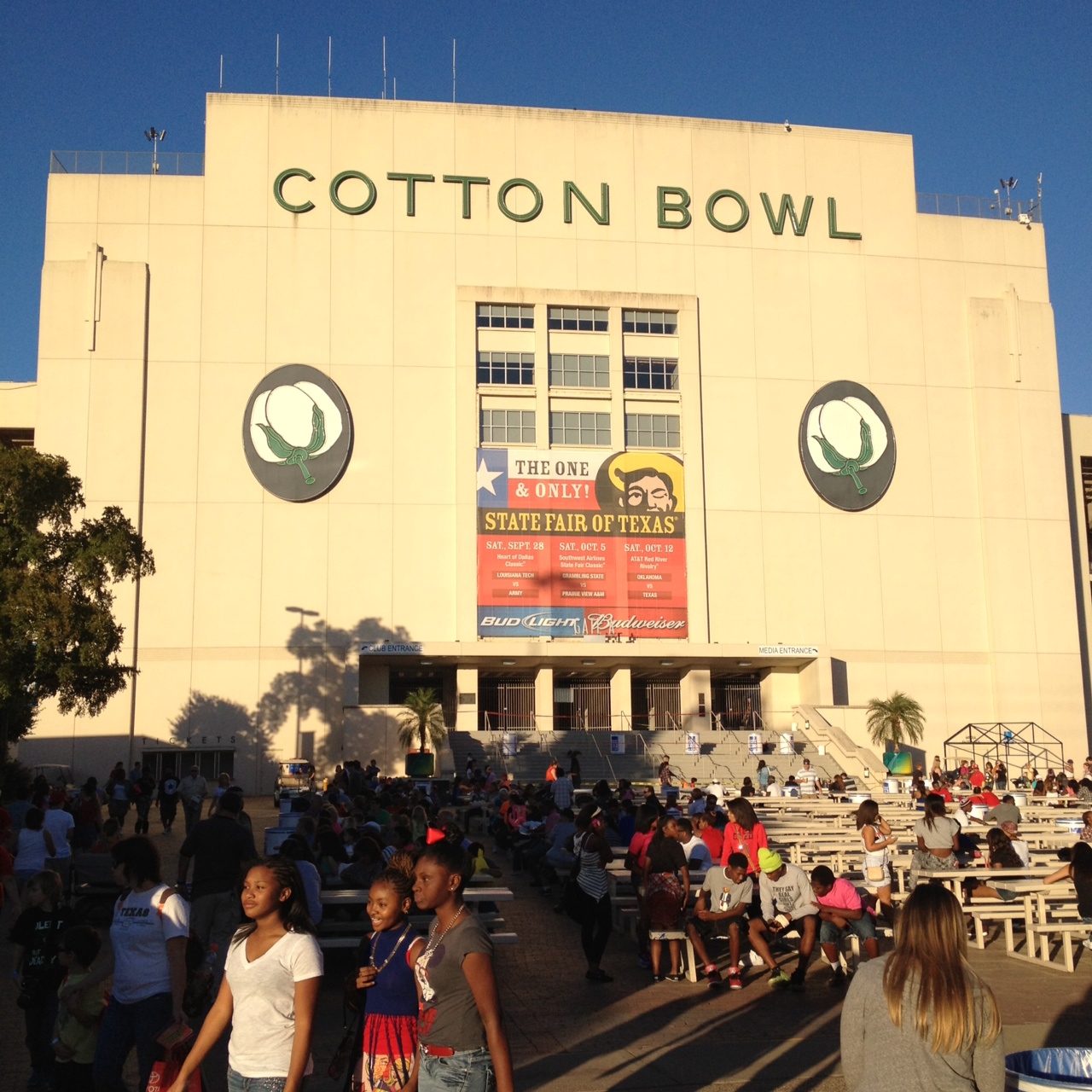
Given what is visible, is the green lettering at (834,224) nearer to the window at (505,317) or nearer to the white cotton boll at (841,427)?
the white cotton boll at (841,427)

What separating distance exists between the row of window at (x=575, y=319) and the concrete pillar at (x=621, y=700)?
13274 millimetres

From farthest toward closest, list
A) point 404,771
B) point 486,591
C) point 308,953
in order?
1. point 486,591
2. point 404,771
3. point 308,953

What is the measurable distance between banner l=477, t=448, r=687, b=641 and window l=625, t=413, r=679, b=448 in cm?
102

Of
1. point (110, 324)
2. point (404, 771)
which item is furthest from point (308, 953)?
point (110, 324)

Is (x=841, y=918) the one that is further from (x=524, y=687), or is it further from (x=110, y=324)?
(x=110, y=324)

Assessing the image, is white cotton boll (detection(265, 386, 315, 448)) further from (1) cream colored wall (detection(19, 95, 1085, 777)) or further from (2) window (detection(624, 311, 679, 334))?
(2) window (detection(624, 311, 679, 334))

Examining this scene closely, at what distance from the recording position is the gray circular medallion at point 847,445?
49.3 m

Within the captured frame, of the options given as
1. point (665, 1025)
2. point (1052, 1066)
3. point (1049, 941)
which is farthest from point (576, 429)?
point (1052, 1066)

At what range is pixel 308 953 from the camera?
221 inches

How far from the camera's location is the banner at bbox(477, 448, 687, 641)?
1812 inches

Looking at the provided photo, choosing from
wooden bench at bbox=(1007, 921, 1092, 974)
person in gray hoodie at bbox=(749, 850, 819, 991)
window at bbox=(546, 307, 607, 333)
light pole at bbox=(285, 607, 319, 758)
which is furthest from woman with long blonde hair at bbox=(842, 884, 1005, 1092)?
window at bbox=(546, 307, 607, 333)

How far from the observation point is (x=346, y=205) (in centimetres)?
4838

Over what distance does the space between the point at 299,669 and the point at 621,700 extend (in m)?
11.7

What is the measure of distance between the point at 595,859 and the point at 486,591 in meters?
32.8
